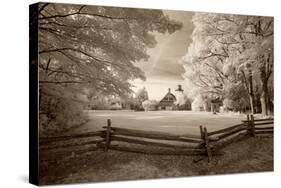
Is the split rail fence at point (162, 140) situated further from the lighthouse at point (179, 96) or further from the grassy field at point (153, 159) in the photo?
the lighthouse at point (179, 96)

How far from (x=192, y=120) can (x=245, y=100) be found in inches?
52.8

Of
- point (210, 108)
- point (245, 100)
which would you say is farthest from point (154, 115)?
point (245, 100)

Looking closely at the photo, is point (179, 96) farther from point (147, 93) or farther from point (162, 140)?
point (162, 140)

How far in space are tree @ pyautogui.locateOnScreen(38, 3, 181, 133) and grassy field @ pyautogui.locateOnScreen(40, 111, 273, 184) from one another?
0.60 metres

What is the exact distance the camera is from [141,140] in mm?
10664

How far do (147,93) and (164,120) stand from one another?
0.60 m

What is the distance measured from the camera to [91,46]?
10.2 meters

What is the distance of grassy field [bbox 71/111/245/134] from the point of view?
1032 centimetres

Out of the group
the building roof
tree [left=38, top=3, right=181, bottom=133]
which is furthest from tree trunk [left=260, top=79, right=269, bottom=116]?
tree [left=38, top=3, right=181, bottom=133]

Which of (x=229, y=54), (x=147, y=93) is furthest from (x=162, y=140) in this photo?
(x=229, y=54)

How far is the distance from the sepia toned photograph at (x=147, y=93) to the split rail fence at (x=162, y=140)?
0.06 feet

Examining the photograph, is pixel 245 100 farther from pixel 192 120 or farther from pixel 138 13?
pixel 138 13

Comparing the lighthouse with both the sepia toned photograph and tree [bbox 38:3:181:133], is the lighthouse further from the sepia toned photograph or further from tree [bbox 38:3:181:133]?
tree [bbox 38:3:181:133]

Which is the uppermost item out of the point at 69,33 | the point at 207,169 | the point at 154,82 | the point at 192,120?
the point at 69,33
